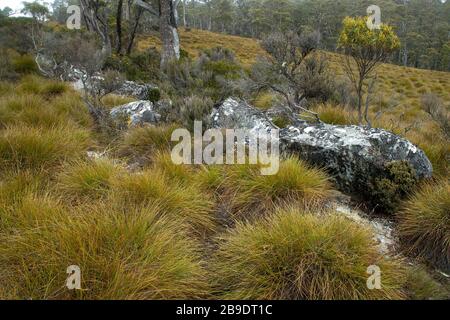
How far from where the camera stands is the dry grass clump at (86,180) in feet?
11.9

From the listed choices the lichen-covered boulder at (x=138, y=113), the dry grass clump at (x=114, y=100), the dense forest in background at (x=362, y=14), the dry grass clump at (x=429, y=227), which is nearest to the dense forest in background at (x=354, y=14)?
the dense forest in background at (x=362, y=14)

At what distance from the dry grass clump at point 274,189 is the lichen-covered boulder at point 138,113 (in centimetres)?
336

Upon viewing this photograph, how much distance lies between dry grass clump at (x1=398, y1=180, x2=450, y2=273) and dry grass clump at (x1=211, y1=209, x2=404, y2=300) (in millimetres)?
504

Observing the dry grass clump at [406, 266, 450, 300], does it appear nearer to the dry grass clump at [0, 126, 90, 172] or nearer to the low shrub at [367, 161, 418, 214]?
the low shrub at [367, 161, 418, 214]

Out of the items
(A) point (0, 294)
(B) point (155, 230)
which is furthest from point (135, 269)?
(A) point (0, 294)

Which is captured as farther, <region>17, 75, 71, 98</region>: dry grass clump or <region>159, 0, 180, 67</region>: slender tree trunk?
<region>159, 0, 180, 67</region>: slender tree trunk

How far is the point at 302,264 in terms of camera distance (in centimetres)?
255

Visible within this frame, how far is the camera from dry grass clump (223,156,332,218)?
3727 millimetres

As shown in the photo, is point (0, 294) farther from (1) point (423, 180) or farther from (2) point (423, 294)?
(1) point (423, 180)

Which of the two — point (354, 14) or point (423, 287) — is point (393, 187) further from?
point (354, 14)

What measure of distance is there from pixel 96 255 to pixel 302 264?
1.52m

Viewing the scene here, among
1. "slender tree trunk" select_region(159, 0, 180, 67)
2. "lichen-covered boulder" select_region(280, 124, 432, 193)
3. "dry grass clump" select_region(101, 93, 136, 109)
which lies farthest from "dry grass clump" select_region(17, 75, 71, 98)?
"lichen-covered boulder" select_region(280, 124, 432, 193)

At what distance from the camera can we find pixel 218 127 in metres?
6.14

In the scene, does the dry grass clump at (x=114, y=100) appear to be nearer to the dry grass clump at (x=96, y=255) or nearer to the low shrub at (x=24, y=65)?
the low shrub at (x=24, y=65)
